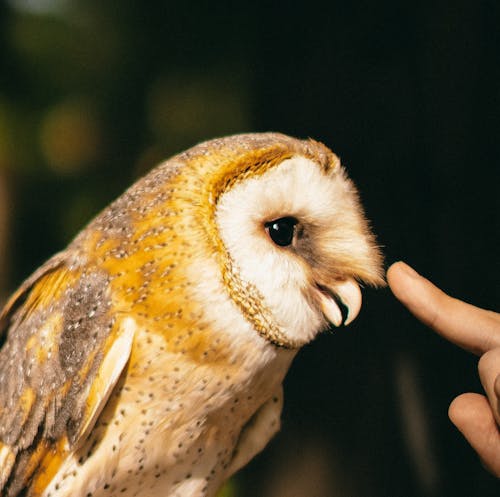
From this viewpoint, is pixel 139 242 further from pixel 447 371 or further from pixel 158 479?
pixel 447 371

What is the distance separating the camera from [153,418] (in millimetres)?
702

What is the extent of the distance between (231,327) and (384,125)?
46 centimetres

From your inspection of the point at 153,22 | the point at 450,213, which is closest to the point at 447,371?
the point at 450,213

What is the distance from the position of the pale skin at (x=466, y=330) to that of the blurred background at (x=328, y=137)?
0.10 m

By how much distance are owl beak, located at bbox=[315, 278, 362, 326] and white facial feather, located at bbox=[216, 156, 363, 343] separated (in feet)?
0.06

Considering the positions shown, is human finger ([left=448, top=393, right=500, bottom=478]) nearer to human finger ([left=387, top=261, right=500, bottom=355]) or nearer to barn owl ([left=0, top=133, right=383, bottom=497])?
human finger ([left=387, top=261, right=500, bottom=355])

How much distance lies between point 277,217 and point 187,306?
16 cm

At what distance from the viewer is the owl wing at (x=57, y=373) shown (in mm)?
685

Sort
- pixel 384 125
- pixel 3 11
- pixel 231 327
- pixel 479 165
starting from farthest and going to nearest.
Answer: pixel 3 11 < pixel 384 125 < pixel 479 165 < pixel 231 327

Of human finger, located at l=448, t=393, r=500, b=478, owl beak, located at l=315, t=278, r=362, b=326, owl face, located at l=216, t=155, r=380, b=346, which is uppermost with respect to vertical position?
owl face, located at l=216, t=155, r=380, b=346

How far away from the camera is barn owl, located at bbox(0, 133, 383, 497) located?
26.4 inches

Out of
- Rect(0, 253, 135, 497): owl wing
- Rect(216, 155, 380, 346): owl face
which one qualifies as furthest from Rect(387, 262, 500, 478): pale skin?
Rect(0, 253, 135, 497): owl wing

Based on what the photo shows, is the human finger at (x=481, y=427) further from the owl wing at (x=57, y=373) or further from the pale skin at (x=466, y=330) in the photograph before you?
the owl wing at (x=57, y=373)

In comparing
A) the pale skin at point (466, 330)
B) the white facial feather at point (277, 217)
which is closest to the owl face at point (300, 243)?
the white facial feather at point (277, 217)
